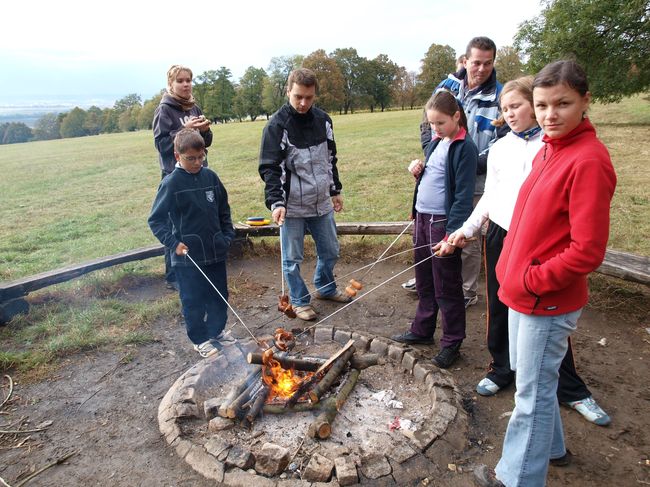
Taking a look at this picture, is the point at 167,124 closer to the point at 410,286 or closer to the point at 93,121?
the point at 410,286

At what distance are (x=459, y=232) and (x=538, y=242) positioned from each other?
100 cm

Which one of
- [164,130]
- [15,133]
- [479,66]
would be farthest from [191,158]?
[15,133]

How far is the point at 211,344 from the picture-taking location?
4.11 m

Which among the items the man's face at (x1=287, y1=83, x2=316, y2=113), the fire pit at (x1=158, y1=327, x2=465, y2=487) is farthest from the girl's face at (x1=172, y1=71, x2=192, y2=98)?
the fire pit at (x1=158, y1=327, x2=465, y2=487)

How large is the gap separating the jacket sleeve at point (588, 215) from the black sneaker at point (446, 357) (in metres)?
1.94

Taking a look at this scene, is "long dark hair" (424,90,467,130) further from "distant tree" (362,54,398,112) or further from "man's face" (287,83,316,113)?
"distant tree" (362,54,398,112)

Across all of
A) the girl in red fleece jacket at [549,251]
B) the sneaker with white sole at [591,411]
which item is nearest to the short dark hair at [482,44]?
the girl in red fleece jacket at [549,251]

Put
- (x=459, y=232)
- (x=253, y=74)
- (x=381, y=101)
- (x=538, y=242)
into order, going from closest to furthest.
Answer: (x=538, y=242), (x=459, y=232), (x=381, y=101), (x=253, y=74)

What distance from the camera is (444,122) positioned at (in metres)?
3.37

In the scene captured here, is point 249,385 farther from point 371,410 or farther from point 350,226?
point 350,226

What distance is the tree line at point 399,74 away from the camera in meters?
16.7

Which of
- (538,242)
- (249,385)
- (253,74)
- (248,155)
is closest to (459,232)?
Answer: (538,242)

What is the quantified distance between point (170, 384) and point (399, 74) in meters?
66.5

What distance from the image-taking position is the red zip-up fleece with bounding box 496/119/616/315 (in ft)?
6.40
